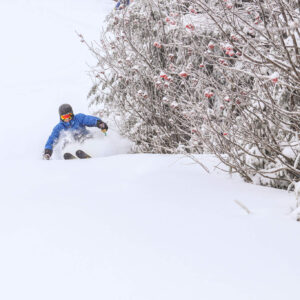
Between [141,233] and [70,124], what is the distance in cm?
410

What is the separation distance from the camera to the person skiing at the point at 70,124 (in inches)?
235

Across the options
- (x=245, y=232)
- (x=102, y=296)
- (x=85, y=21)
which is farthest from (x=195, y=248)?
(x=85, y=21)

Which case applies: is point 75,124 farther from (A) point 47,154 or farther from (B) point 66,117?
(A) point 47,154

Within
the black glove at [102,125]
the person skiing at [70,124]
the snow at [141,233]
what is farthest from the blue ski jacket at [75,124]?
the snow at [141,233]

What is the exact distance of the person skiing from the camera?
5973mm

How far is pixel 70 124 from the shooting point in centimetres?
614

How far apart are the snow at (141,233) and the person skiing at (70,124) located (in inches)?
52.7

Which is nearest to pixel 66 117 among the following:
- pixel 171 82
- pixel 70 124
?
pixel 70 124

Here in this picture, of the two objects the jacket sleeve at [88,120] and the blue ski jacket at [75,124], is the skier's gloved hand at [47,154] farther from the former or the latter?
the jacket sleeve at [88,120]

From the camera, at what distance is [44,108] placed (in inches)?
373

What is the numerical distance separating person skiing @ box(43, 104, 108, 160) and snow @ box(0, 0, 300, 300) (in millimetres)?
1339

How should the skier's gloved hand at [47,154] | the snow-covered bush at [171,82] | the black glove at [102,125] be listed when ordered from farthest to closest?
the black glove at [102,125] < the skier's gloved hand at [47,154] < the snow-covered bush at [171,82]

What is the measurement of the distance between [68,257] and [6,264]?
0.39 meters

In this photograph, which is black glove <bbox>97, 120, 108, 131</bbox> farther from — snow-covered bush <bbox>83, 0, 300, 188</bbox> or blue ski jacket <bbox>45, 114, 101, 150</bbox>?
snow-covered bush <bbox>83, 0, 300, 188</bbox>
